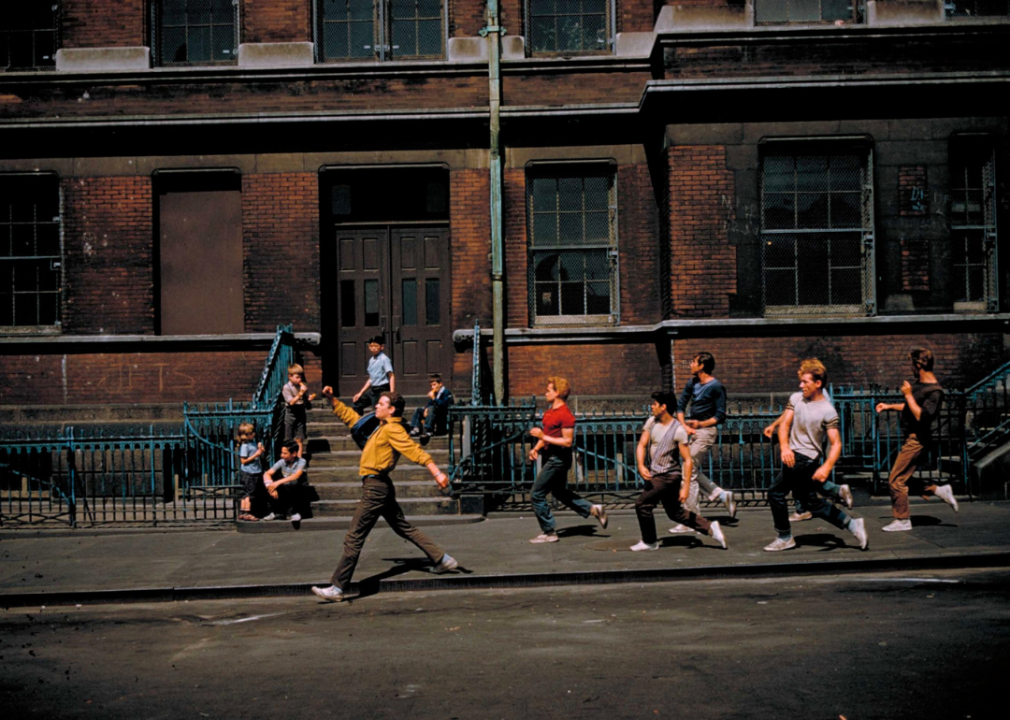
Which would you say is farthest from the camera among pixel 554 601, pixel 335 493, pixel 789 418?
pixel 335 493

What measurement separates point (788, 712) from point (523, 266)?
1169 centimetres

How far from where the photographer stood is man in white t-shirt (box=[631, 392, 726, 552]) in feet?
34.1

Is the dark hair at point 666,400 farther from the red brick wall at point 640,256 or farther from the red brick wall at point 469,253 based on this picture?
the red brick wall at point 469,253

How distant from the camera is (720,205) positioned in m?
15.4

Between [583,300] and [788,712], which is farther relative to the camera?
[583,300]

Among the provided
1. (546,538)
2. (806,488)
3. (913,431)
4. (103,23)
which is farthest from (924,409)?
(103,23)

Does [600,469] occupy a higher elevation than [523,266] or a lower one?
lower

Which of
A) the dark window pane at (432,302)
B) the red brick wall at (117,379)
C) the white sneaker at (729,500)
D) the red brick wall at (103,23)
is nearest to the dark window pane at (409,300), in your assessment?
the dark window pane at (432,302)

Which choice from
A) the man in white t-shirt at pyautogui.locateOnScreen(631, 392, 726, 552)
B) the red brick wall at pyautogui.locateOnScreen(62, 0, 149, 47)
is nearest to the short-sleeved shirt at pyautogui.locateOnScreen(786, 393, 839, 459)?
the man in white t-shirt at pyautogui.locateOnScreen(631, 392, 726, 552)

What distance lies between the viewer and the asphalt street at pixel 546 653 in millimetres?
5738

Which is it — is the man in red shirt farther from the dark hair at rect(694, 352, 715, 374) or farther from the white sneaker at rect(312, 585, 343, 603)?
the white sneaker at rect(312, 585, 343, 603)

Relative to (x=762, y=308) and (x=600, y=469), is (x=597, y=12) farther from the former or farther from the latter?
(x=600, y=469)

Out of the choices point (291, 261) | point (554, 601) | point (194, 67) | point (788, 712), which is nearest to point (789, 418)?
point (554, 601)

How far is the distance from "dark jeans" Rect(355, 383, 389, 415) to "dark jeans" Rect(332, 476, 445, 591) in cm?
559
